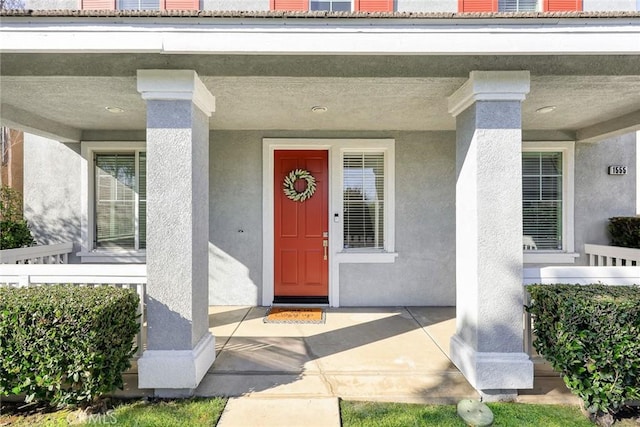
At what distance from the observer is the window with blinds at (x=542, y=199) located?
219 inches

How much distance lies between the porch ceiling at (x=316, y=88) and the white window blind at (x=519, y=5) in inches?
52.2

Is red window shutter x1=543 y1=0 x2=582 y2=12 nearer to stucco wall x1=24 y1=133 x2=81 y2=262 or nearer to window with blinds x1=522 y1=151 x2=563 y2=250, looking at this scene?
window with blinds x1=522 y1=151 x2=563 y2=250

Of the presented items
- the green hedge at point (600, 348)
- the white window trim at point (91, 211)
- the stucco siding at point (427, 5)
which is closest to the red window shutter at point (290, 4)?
the stucco siding at point (427, 5)

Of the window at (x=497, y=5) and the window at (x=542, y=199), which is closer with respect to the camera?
the window at (x=497, y=5)

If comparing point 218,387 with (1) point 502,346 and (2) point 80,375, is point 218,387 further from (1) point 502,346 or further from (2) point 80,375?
(1) point 502,346

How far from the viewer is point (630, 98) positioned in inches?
152

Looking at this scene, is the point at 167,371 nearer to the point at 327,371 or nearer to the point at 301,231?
the point at 327,371

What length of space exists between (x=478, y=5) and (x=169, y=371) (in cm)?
524

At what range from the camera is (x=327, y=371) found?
11.1 ft

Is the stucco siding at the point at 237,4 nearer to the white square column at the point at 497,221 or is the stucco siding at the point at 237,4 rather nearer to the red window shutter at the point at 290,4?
the red window shutter at the point at 290,4

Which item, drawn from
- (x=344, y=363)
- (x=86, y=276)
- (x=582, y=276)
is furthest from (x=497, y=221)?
(x=86, y=276)

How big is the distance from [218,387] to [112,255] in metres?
3.34

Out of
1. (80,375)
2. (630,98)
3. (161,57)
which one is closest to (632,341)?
(630,98)

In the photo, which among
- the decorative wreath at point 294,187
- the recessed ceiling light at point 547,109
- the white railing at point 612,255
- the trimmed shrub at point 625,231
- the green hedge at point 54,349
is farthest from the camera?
the decorative wreath at point 294,187
